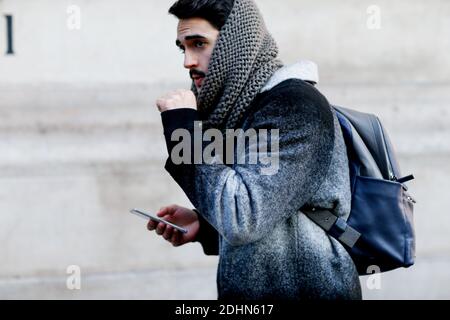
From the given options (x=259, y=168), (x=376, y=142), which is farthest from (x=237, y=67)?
(x=376, y=142)

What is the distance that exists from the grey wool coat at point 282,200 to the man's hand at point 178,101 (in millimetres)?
30

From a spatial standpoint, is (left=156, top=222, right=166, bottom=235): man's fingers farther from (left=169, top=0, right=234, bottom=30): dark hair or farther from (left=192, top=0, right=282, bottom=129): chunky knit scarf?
(left=169, top=0, right=234, bottom=30): dark hair

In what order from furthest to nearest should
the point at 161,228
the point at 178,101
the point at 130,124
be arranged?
the point at 130,124 < the point at 161,228 < the point at 178,101

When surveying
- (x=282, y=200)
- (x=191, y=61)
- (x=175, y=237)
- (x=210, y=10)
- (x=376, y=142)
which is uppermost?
(x=210, y=10)

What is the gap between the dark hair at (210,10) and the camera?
2920mm

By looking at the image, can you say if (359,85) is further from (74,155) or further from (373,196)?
(373,196)

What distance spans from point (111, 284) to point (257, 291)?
3090 millimetres

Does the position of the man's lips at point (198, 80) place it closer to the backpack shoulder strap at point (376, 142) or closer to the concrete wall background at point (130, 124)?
the backpack shoulder strap at point (376, 142)

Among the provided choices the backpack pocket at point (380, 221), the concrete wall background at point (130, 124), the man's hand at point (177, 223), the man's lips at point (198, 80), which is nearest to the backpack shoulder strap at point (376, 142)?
the backpack pocket at point (380, 221)

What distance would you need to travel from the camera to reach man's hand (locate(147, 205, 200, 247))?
127 inches

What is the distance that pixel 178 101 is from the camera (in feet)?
9.28

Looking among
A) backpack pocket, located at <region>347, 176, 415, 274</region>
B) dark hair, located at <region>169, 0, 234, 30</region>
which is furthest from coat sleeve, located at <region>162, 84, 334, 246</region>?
dark hair, located at <region>169, 0, 234, 30</region>

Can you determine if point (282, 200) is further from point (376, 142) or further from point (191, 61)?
point (191, 61)

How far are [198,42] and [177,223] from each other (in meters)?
0.68
